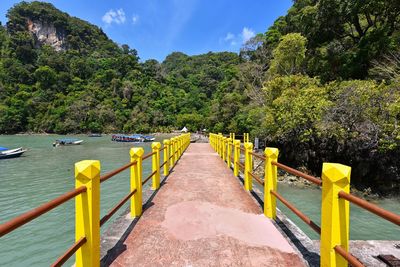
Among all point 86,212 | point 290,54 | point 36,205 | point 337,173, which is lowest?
point 36,205

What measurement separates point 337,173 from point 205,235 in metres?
2.06

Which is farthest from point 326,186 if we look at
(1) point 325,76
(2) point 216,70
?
(2) point 216,70

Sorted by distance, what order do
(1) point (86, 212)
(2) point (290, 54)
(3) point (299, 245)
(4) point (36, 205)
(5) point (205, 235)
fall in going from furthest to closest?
1. (2) point (290, 54)
2. (4) point (36, 205)
3. (5) point (205, 235)
4. (3) point (299, 245)
5. (1) point (86, 212)

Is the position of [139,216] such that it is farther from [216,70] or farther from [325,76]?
[216,70]

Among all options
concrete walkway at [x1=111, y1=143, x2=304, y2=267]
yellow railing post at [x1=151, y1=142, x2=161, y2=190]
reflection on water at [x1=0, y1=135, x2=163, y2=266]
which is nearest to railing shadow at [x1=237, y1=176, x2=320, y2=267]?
concrete walkway at [x1=111, y1=143, x2=304, y2=267]

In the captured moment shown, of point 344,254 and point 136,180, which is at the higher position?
point 136,180

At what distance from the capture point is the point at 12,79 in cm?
9719

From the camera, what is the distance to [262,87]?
92.4 feet

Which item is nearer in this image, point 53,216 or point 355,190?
point 53,216

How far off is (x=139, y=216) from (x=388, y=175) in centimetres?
1168

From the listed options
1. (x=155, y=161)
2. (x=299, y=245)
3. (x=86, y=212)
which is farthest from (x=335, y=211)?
(x=155, y=161)

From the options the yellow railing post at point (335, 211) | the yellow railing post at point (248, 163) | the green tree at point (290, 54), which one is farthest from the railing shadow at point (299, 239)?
the green tree at point (290, 54)

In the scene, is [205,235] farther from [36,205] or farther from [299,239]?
[36,205]

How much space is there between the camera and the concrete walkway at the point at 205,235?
2.89 meters
